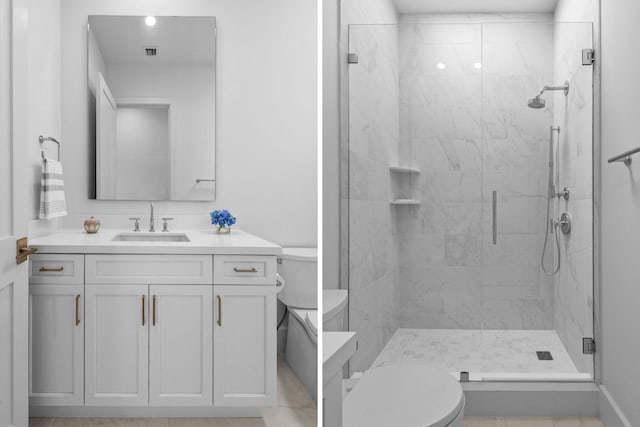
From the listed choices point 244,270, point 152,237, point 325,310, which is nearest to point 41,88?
point 152,237

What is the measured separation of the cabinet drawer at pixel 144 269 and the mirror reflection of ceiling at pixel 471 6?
99 cm

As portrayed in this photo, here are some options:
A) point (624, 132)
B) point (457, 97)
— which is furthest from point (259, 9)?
point (624, 132)

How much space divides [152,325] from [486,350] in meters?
1.05

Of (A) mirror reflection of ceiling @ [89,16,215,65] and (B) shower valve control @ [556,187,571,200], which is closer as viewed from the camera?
(B) shower valve control @ [556,187,571,200]

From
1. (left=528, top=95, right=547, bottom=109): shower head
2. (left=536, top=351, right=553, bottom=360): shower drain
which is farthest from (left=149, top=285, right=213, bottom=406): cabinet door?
(left=528, top=95, right=547, bottom=109): shower head

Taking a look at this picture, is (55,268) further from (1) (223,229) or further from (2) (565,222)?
(2) (565,222)

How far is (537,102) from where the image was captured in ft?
4.97

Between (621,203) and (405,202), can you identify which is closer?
(621,203)

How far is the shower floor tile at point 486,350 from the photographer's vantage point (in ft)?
5.14

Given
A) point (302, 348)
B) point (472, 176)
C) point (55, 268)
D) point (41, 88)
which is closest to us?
point (472, 176)

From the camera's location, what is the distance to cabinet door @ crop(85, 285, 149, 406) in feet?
5.66

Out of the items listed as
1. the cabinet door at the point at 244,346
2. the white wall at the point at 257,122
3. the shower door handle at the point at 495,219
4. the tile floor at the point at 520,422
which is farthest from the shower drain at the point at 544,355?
the white wall at the point at 257,122

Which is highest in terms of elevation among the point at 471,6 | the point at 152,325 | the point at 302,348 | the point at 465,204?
the point at 471,6

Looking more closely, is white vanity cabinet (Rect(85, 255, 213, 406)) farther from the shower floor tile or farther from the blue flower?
the shower floor tile
